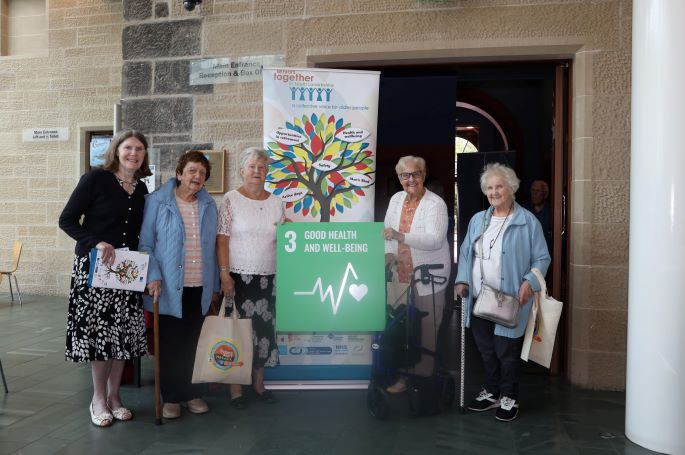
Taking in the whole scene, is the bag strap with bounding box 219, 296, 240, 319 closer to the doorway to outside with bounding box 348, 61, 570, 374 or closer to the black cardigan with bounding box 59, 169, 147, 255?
the black cardigan with bounding box 59, 169, 147, 255

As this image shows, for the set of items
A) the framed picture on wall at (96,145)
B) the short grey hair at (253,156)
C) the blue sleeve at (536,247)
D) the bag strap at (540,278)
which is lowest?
the bag strap at (540,278)

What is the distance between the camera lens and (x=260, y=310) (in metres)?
3.23

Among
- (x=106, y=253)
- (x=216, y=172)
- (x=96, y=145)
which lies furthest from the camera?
(x=96, y=145)

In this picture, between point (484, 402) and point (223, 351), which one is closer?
point (223, 351)

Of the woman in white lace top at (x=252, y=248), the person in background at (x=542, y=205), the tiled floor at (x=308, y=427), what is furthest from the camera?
the person in background at (x=542, y=205)

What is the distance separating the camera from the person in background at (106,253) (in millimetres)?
2809

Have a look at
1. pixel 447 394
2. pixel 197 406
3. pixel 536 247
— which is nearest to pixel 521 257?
pixel 536 247

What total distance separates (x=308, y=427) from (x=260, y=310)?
0.70 meters

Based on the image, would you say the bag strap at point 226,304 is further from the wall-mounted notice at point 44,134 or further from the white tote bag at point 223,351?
the wall-mounted notice at point 44,134

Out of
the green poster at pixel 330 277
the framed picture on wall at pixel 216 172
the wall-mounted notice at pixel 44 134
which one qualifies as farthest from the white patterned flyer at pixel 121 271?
the wall-mounted notice at pixel 44 134

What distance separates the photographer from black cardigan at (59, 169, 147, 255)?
9.20 ft

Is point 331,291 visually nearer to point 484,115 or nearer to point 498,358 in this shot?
point 498,358

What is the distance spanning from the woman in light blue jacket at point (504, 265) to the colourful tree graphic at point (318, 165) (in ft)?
2.67

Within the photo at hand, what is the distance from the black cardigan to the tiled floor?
3.16 ft
